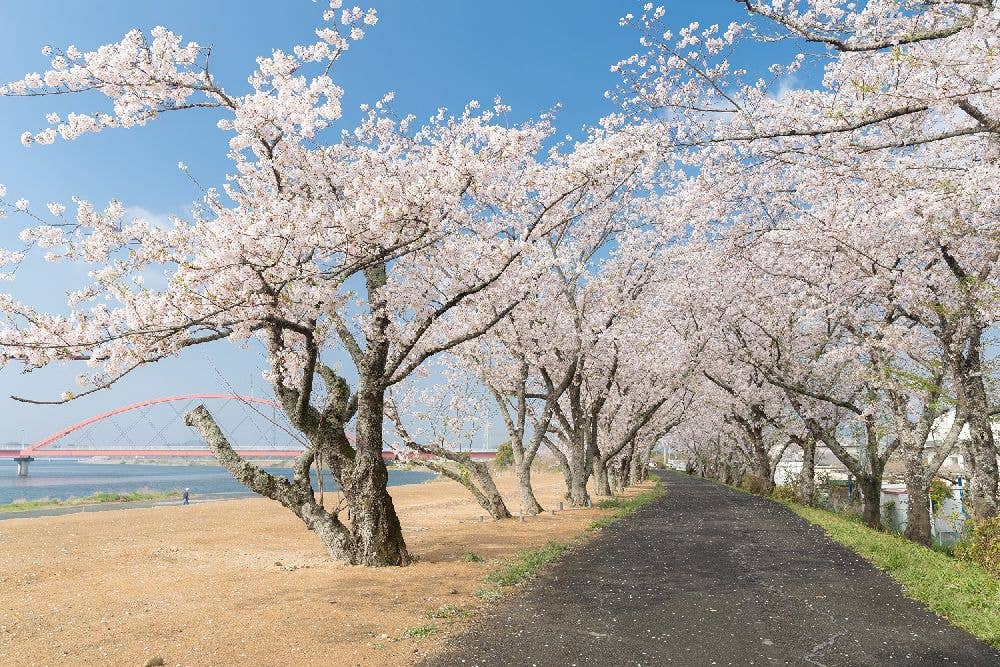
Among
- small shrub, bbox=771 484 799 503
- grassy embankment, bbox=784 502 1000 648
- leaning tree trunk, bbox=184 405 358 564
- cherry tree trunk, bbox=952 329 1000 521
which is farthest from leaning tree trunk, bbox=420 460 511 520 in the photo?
small shrub, bbox=771 484 799 503

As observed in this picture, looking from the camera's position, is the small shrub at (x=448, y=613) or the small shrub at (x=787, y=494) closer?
the small shrub at (x=448, y=613)

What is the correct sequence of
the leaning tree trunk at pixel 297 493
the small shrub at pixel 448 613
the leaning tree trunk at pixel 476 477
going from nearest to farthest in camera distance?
the small shrub at pixel 448 613, the leaning tree trunk at pixel 297 493, the leaning tree trunk at pixel 476 477

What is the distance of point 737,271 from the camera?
20641 millimetres

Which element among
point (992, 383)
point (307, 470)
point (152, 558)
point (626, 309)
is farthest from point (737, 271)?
point (152, 558)

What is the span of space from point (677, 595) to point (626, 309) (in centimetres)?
1436

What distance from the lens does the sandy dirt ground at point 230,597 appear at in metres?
6.73

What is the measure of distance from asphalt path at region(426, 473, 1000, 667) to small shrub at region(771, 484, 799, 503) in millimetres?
17633

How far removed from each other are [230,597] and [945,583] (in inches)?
404

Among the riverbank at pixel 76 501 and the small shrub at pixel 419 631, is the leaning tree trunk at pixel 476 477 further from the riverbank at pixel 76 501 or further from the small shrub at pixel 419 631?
the riverbank at pixel 76 501

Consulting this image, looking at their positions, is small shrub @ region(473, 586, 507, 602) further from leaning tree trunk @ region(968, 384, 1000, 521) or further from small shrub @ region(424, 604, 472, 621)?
leaning tree trunk @ region(968, 384, 1000, 521)

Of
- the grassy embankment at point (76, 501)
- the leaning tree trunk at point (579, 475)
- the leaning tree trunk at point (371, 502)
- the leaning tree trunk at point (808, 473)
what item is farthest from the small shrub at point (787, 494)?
the grassy embankment at point (76, 501)

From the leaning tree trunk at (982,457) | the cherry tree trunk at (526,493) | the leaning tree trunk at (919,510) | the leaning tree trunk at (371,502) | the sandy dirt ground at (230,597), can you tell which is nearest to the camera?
the sandy dirt ground at (230,597)

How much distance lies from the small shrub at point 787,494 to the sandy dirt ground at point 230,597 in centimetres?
1720

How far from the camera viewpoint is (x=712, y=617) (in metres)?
8.09
